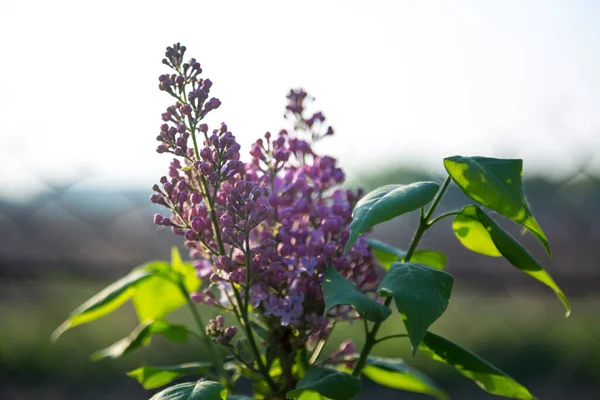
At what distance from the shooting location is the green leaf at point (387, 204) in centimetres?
40

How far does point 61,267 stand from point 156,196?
1.48 metres

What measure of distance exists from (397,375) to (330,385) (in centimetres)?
22

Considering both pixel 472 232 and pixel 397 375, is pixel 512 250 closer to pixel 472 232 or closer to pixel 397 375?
pixel 472 232

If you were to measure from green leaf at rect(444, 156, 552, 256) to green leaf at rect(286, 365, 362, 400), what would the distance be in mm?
142

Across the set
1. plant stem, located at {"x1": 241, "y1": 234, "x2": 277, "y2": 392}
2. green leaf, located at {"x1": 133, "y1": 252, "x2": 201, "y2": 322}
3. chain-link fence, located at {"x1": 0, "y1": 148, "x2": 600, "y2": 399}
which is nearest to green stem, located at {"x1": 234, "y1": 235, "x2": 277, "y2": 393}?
plant stem, located at {"x1": 241, "y1": 234, "x2": 277, "y2": 392}

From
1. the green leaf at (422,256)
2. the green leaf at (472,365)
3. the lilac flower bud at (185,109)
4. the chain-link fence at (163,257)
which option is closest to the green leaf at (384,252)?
the green leaf at (422,256)

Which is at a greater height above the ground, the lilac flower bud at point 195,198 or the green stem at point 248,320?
the lilac flower bud at point 195,198

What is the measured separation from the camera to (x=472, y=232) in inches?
20.2

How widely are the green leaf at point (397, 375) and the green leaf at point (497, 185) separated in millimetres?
205

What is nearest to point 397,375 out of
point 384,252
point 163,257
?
point 384,252

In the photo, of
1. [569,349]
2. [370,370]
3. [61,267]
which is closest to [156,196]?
[370,370]

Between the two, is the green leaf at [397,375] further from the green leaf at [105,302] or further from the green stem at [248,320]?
the green leaf at [105,302]

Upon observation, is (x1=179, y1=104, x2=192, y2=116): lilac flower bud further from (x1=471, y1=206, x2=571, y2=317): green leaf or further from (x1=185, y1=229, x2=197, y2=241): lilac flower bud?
(x1=471, y1=206, x2=571, y2=317): green leaf

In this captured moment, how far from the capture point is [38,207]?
1953mm
